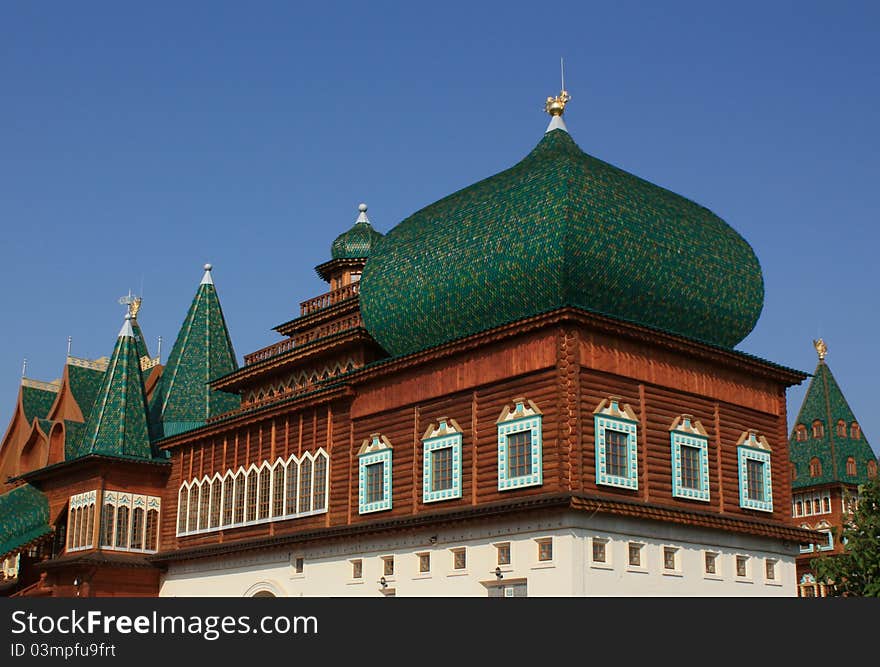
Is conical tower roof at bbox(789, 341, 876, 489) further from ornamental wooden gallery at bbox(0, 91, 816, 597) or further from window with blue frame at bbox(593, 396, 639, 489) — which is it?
window with blue frame at bbox(593, 396, 639, 489)

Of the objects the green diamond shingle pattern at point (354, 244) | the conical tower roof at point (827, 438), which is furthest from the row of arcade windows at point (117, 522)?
the conical tower roof at point (827, 438)

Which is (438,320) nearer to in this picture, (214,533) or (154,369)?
(214,533)

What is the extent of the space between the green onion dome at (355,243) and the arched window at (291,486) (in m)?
9.10

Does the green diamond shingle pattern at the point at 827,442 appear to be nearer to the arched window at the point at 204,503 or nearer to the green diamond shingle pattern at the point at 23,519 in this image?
the arched window at the point at 204,503

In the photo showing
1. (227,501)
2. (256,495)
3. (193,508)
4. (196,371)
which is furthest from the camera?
(196,371)

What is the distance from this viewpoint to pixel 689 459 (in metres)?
24.9

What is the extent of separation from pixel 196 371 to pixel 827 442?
98.7 feet

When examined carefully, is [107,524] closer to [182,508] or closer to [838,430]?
[182,508]

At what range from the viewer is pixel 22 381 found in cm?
4922

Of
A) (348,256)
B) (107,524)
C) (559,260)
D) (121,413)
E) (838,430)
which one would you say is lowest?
(107,524)

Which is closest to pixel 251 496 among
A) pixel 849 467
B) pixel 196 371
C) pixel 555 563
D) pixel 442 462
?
pixel 196 371

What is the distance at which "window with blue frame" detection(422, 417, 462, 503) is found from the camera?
81.6 feet

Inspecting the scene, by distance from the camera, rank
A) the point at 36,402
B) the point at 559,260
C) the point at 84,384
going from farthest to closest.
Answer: the point at 36,402 → the point at 84,384 → the point at 559,260

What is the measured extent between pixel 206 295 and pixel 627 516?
837 inches
